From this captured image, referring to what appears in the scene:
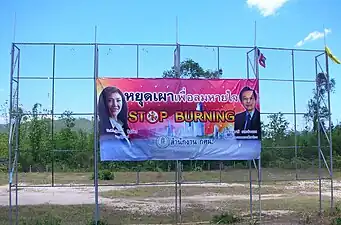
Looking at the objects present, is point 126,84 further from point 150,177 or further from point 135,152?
point 150,177

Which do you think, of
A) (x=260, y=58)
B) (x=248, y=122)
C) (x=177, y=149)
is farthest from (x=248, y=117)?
(x=177, y=149)

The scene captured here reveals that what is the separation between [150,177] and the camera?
35906 mm

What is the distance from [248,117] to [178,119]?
1989mm

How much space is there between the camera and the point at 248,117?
12398 mm

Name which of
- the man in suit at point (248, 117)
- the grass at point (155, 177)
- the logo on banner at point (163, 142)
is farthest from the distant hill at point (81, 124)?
the grass at point (155, 177)

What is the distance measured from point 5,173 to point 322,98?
3964 centimetres

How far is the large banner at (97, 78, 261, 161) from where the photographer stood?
37.9 ft

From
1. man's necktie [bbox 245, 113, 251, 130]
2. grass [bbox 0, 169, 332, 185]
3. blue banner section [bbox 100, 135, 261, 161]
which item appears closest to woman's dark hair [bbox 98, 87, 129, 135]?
blue banner section [bbox 100, 135, 261, 161]

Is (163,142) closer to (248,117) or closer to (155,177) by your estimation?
(248,117)

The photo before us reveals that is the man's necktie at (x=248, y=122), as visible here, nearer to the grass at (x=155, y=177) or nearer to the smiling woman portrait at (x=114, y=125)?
the smiling woman portrait at (x=114, y=125)

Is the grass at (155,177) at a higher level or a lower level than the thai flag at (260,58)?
lower

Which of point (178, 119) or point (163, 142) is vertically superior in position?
point (178, 119)

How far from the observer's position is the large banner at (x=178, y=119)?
11547mm

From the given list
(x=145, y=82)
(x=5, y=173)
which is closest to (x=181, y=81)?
(x=145, y=82)
